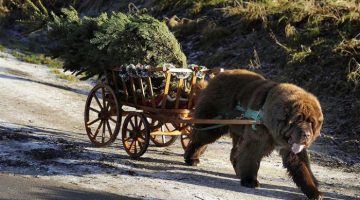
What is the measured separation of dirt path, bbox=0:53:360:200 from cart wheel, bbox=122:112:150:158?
0.58 ft

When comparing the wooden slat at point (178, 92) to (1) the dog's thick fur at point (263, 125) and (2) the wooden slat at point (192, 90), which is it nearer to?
(2) the wooden slat at point (192, 90)

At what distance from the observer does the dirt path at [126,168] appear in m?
7.02

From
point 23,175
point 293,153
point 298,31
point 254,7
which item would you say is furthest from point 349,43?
point 23,175

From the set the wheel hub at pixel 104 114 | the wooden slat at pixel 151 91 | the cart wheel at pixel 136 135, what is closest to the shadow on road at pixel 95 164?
the cart wheel at pixel 136 135

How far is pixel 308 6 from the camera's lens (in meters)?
16.6

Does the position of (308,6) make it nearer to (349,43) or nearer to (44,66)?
(349,43)

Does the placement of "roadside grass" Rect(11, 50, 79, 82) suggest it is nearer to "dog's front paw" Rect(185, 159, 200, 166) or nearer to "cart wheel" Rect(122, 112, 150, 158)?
"cart wheel" Rect(122, 112, 150, 158)

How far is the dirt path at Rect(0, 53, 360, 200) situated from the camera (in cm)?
702

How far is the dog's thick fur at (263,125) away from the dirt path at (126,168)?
36cm

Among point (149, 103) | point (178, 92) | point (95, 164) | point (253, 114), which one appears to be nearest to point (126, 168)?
point (95, 164)

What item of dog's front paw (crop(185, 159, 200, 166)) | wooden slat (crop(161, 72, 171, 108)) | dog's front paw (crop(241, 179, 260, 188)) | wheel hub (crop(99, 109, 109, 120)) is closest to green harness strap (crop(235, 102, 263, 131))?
dog's front paw (crop(241, 179, 260, 188))

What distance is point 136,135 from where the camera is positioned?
342 inches

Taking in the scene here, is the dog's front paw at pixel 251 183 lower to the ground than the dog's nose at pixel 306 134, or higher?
lower

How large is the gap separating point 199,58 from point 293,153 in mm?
10802
